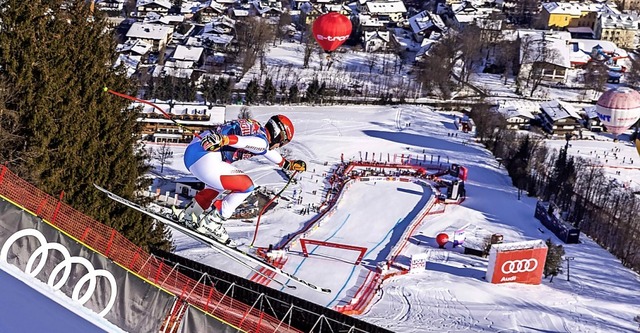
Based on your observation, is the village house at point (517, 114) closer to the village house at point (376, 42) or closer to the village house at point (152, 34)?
the village house at point (376, 42)

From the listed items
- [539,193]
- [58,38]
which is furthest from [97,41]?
[539,193]

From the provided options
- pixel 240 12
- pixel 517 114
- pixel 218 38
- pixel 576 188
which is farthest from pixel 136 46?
pixel 576 188

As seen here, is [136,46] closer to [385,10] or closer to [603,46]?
[385,10]

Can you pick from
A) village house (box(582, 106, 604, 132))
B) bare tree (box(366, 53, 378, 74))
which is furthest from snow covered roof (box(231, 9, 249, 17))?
village house (box(582, 106, 604, 132))

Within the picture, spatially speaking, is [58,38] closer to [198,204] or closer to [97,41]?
[97,41]

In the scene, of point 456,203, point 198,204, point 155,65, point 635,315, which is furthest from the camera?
point 155,65

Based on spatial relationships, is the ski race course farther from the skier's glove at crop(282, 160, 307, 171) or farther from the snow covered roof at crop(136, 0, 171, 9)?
the snow covered roof at crop(136, 0, 171, 9)

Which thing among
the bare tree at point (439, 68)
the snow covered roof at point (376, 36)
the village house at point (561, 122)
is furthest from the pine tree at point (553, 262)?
the snow covered roof at point (376, 36)
